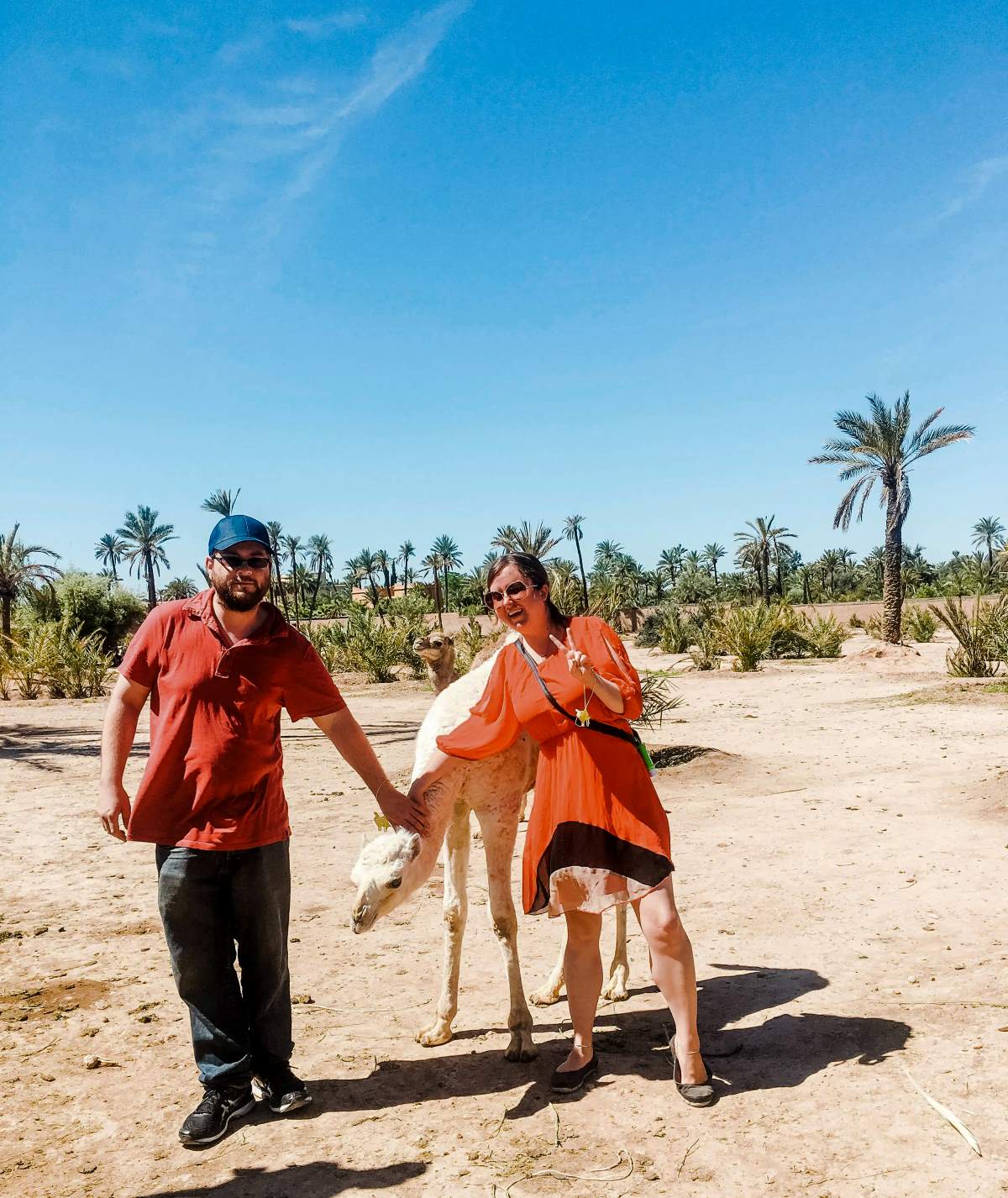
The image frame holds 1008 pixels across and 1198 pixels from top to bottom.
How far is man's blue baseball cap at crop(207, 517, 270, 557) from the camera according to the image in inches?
122

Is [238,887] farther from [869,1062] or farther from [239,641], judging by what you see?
[869,1062]

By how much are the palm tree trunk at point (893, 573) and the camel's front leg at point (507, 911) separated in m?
25.7

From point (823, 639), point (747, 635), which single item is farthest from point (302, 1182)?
point (823, 639)

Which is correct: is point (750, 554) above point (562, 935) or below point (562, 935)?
above

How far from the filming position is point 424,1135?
2.97 meters

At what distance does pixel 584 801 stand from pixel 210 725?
4.34ft

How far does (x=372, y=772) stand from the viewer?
10.8 ft

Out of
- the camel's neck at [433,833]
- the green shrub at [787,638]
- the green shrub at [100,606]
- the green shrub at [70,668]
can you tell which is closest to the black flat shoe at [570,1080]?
the camel's neck at [433,833]

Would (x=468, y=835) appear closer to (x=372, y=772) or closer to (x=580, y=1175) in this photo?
(x=372, y=772)

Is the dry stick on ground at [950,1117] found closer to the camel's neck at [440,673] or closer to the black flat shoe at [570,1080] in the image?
the black flat shoe at [570,1080]

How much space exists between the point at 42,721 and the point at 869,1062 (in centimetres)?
1623

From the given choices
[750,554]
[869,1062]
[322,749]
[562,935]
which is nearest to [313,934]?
[562,935]

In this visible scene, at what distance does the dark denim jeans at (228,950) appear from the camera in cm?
303

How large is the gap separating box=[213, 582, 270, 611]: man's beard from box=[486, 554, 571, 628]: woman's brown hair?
2.74 ft
